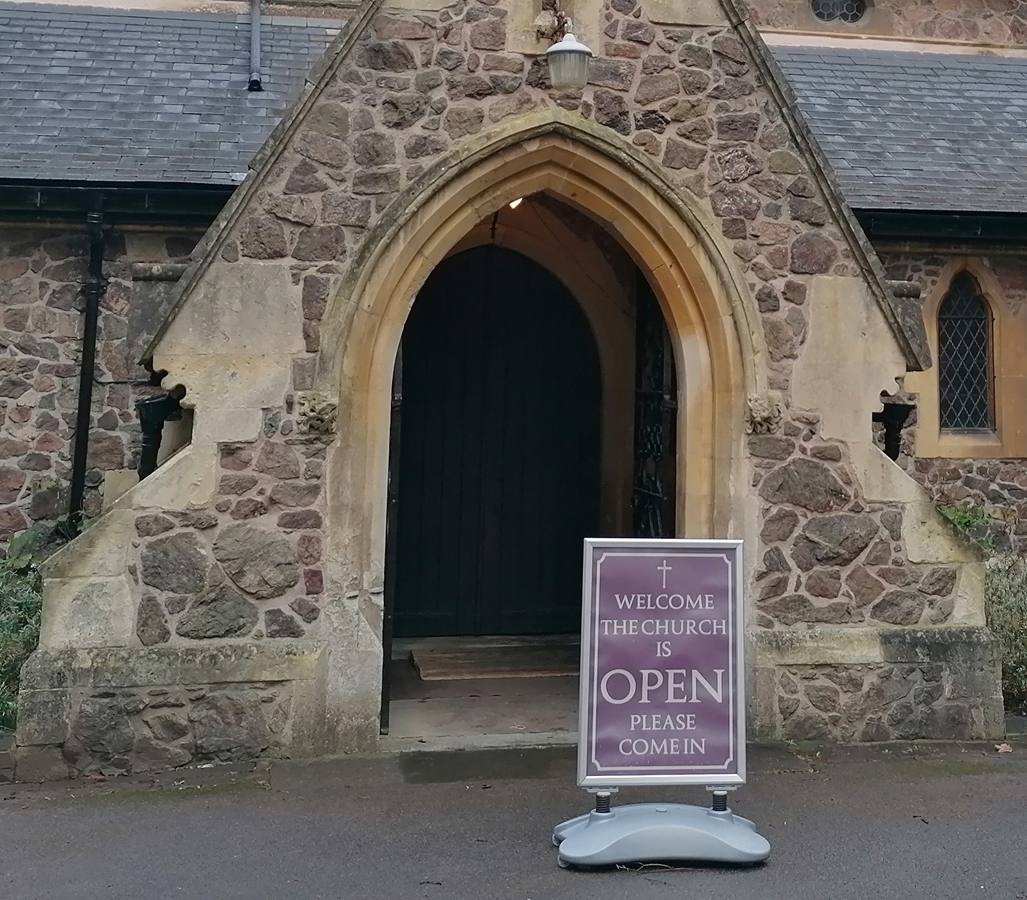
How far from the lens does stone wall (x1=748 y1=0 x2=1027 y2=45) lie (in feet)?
40.1

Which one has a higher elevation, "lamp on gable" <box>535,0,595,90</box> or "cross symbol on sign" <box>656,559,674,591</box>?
"lamp on gable" <box>535,0,595,90</box>

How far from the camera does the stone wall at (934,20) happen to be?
1223 cm

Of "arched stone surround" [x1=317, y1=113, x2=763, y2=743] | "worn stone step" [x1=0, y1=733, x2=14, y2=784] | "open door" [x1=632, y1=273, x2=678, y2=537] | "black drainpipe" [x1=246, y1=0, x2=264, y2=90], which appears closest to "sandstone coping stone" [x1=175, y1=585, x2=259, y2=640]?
"arched stone surround" [x1=317, y1=113, x2=763, y2=743]

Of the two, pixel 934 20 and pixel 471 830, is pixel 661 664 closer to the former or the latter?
pixel 471 830

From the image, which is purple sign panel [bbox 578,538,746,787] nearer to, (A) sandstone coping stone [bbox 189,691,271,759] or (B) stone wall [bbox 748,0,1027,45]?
(A) sandstone coping stone [bbox 189,691,271,759]

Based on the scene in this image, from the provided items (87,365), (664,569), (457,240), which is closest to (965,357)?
(457,240)

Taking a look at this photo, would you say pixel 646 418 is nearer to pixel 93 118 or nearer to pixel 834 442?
pixel 834 442

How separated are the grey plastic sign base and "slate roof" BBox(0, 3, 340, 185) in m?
5.71

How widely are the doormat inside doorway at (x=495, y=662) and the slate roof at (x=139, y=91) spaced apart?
162 inches

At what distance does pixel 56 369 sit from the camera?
7820 millimetres

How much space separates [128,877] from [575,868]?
1.85m

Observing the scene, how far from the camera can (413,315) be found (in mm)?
8453

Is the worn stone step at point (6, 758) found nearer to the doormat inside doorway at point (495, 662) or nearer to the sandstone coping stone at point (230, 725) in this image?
the sandstone coping stone at point (230, 725)

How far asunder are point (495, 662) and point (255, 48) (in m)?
6.74
